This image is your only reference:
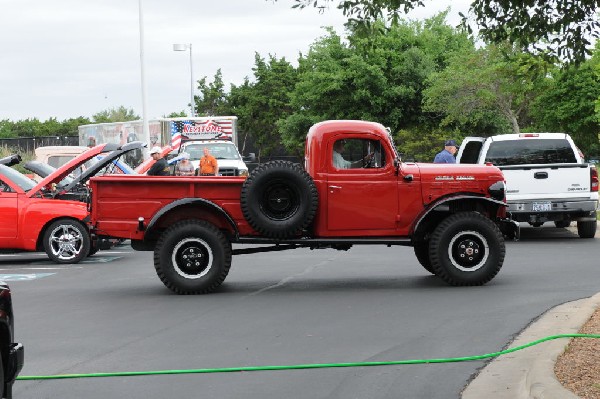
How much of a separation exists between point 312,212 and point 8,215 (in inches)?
260

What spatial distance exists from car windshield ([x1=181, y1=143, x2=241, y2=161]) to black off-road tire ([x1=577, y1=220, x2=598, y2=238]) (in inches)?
547

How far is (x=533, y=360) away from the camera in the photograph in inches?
326

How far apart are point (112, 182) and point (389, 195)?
3.41 meters

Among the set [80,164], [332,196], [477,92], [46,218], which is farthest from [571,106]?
[332,196]

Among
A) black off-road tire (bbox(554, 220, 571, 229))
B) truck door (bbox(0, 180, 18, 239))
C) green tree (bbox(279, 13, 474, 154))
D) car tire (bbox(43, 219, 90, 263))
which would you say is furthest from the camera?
green tree (bbox(279, 13, 474, 154))

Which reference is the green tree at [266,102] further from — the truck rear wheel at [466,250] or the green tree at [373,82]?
the truck rear wheel at [466,250]

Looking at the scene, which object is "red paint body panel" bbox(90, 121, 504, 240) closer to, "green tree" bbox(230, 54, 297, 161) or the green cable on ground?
the green cable on ground

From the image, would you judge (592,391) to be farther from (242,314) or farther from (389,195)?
(389,195)

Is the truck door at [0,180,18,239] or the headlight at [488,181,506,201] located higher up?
the headlight at [488,181,506,201]

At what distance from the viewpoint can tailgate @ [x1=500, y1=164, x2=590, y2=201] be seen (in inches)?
773

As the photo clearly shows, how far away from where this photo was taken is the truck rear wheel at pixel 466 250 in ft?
44.2

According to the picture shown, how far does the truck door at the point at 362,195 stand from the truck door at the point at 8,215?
254 inches

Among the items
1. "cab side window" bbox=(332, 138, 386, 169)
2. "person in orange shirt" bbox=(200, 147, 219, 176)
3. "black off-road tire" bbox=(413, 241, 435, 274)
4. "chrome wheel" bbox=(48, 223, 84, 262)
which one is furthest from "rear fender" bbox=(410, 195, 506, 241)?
"person in orange shirt" bbox=(200, 147, 219, 176)

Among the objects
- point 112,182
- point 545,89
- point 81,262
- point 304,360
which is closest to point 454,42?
point 545,89
